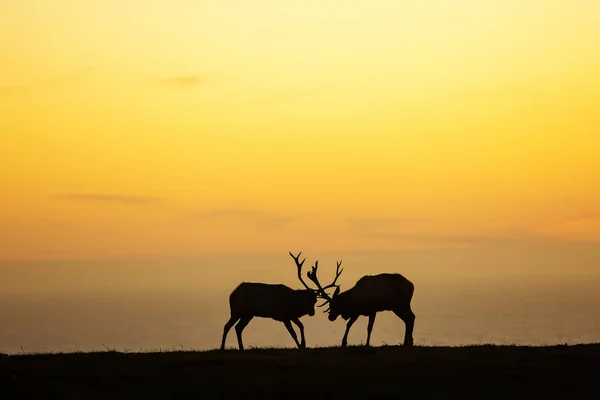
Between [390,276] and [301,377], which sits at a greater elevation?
[390,276]

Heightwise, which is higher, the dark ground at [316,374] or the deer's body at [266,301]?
the deer's body at [266,301]

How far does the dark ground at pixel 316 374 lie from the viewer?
70.9ft

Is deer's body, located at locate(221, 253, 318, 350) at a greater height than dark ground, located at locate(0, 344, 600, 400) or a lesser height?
greater

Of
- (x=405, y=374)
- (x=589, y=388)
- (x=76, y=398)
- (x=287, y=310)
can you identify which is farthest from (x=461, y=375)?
(x=287, y=310)

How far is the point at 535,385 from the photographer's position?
22172 millimetres

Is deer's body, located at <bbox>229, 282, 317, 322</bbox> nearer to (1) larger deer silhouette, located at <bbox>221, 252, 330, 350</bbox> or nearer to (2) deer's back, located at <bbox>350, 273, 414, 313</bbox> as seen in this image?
(1) larger deer silhouette, located at <bbox>221, 252, 330, 350</bbox>

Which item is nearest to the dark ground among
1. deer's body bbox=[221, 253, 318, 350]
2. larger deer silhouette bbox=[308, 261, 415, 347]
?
deer's body bbox=[221, 253, 318, 350]

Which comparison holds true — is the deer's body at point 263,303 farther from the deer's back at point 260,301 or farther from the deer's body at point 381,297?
the deer's body at point 381,297

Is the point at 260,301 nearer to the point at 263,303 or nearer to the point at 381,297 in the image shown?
the point at 263,303

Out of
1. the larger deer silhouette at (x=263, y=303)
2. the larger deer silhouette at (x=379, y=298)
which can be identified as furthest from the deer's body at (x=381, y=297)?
the larger deer silhouette at (x=263, y=303)

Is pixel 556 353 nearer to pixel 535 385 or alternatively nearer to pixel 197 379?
pixel 535 385

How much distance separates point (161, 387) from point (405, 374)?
528 cm

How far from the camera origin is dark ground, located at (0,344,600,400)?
2161 centimetres

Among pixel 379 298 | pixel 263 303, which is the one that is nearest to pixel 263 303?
pixel 263 303
